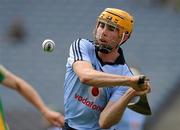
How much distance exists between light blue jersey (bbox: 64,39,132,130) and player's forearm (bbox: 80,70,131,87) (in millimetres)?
410

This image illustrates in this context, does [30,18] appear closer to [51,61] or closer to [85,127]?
[51,61]

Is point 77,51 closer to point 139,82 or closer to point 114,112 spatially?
point 114,112

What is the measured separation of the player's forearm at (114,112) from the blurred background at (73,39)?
6393mm

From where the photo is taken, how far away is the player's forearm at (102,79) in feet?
18.5

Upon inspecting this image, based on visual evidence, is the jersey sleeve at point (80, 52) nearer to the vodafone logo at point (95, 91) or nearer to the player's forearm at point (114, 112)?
the vodafone logo at point (95, 91)

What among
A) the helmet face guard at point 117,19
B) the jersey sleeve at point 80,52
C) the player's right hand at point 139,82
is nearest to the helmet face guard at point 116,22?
the helmet face guard at point 117,19

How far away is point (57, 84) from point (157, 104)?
1.81m

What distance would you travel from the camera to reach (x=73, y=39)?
13.5m

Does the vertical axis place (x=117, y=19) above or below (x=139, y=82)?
above

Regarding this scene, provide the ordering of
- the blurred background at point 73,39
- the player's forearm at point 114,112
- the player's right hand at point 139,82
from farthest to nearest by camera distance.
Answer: the blurred background at point 73,39
the player's forearm at point 114,112
the player's right hand at point 139,82

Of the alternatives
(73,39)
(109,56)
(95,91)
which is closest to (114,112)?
(95,91)

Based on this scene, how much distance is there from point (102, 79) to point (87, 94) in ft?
1.98

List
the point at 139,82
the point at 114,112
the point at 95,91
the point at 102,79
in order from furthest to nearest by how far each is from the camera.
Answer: the point at 95,91 → the point at 114,112 → the point at 102,79 → the point at 139,82

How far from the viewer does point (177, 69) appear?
13516mm
